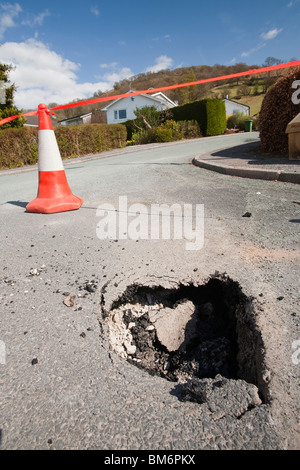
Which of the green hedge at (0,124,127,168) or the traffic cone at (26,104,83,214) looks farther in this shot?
the green hedge at (0,124,127,168)

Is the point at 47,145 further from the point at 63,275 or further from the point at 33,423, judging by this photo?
the point at 33,423

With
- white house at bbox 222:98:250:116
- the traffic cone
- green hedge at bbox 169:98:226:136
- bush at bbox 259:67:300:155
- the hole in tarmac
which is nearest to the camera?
the hole in tarmac

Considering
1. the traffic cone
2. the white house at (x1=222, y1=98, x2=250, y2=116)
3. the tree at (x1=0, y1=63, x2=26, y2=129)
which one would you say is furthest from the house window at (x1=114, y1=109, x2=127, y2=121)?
the traffic cone

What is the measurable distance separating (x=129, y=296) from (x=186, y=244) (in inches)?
35.2

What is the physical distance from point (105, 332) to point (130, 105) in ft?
151

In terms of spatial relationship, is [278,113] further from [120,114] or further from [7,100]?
[120,114]

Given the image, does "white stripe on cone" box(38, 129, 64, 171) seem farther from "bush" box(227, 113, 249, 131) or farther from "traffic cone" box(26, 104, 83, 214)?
"bush" box(227, 113, 249, 131)

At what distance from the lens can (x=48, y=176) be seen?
13.3 feet

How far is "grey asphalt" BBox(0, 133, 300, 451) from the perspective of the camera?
105 cm

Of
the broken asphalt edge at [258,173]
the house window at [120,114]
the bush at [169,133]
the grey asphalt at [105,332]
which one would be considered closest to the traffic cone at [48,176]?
the grey asphalt at [105,332]

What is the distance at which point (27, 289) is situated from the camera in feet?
6.83

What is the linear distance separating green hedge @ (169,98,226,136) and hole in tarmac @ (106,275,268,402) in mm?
23950

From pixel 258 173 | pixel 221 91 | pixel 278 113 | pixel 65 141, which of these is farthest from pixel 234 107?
pixel 258 173
